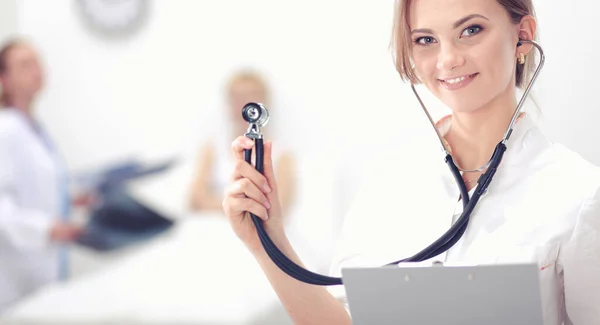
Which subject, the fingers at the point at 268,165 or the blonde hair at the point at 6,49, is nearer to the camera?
the fingers at the point at 268,165

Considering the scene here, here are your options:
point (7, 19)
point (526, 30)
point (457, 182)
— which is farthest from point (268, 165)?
point (7, 19)

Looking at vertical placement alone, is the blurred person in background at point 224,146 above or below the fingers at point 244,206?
above

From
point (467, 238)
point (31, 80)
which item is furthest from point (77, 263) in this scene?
point (467, 238)

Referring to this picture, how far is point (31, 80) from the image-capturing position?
3559 mm

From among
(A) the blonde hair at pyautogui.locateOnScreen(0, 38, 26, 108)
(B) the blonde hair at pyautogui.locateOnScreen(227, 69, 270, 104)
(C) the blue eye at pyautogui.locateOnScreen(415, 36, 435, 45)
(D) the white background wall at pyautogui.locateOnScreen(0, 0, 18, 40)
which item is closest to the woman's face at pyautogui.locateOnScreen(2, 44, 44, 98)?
(A) the blonde hair at pyautogui.locateOnScreen(0, 38, 26, 108)

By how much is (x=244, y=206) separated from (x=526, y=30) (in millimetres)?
528

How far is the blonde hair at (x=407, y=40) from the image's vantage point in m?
1.19

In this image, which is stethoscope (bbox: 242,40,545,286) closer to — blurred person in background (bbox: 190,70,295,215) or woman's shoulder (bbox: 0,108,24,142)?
blurred person in background (bbox: 190,70,295,215)

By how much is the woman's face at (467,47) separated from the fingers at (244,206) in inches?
13.5

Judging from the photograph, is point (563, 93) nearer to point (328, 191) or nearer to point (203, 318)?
point (328, 191)

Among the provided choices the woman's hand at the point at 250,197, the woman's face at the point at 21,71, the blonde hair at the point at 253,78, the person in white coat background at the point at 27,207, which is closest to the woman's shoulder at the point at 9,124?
the person in white coat background at the point at 27,207

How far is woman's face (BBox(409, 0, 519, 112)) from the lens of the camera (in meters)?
1.15

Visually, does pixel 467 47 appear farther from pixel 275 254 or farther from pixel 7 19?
pixel 7 19

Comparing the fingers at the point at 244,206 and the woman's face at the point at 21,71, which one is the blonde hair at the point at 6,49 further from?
the fingers at the point at 244,206
